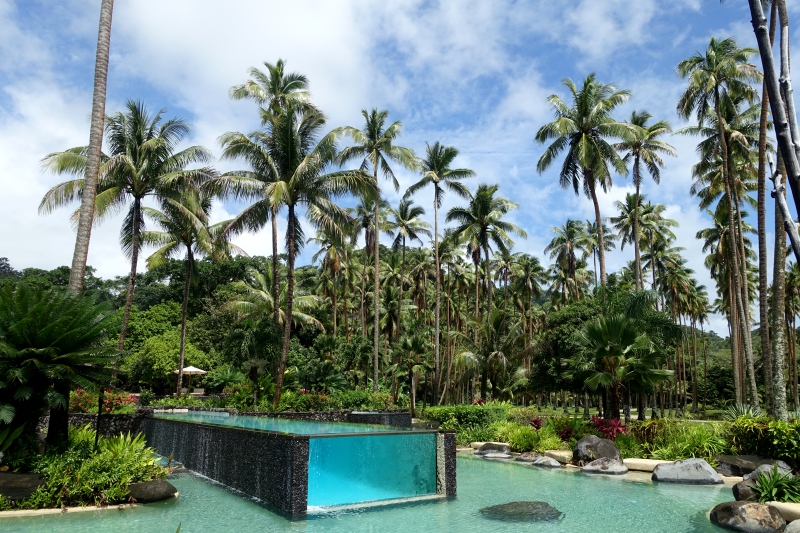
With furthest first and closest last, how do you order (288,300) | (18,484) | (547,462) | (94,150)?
1. (288,300)
2. (547,462)
3. (94,150)
4. (18,484)

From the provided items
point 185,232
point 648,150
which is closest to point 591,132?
point 648,150

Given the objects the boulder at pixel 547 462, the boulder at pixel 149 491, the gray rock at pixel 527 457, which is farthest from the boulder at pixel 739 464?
the boulder at pixel 149 491

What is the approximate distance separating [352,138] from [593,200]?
14197 millimetres

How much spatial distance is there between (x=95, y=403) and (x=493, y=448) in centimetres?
1373

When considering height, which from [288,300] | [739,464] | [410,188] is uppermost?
[410,188]

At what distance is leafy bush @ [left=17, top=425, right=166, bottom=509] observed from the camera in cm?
980

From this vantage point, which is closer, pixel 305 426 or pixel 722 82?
pixel 305 426

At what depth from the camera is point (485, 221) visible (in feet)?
121

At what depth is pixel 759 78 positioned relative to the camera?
78.2 ft

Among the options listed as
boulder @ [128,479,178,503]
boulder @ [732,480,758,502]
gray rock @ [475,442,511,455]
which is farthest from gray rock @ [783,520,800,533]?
gray rock @ [475,442,511,455]

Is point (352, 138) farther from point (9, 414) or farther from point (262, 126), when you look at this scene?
point (9, 414)

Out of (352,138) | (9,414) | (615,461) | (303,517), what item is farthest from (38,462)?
(352,138)

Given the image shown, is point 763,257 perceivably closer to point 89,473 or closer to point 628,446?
point 628,446

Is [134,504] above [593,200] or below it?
below
